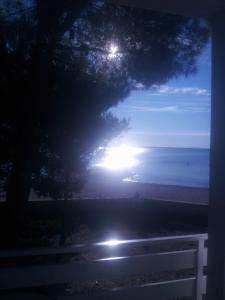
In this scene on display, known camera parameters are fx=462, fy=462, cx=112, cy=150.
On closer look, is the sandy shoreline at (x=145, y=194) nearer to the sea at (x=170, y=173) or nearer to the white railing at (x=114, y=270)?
the sea at (x=170, y=173)

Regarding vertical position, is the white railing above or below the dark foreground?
below

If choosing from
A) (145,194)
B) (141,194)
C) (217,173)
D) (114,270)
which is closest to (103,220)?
(141,194)

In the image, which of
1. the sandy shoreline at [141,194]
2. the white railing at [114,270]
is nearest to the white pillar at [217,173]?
the white railing at [114,270]

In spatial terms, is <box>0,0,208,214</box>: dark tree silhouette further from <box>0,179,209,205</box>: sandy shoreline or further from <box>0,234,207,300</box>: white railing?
<box>0,179,209,205</box>: sandy shoreline

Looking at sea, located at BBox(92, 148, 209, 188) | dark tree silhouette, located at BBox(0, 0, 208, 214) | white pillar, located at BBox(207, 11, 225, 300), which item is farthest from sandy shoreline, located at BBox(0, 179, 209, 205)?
white pillar, located at BBox(207, 11, 225, 300)

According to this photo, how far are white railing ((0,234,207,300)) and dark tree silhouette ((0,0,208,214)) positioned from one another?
12.2 ft

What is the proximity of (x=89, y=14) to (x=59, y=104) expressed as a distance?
51.3 inches

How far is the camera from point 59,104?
6512 millimetres

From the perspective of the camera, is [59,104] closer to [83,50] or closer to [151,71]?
[83,50]

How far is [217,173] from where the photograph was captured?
2562 mm

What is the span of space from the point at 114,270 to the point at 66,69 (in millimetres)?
4180

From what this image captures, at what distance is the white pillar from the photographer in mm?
2518

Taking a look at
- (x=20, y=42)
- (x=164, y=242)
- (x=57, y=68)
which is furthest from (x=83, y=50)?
(x=164, y=242)

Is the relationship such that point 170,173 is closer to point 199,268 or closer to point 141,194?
point 141,194
